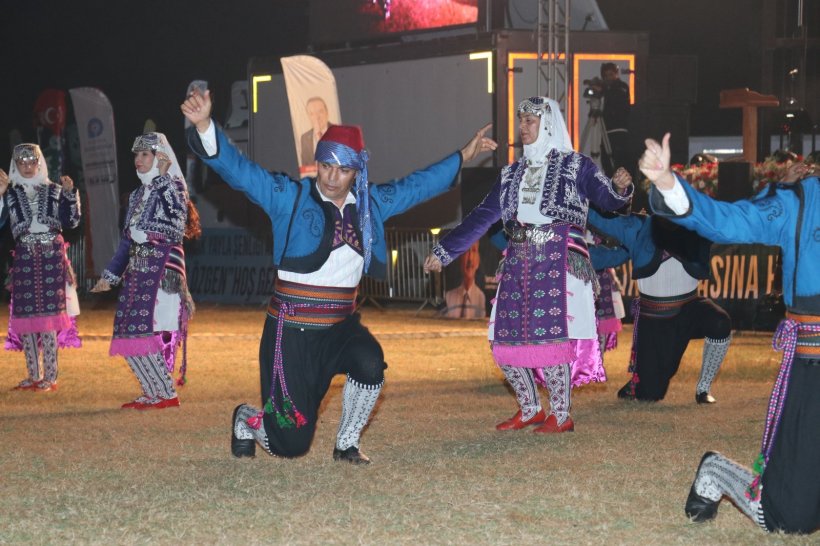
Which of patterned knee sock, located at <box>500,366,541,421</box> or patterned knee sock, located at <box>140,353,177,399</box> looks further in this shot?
patterned knee sock, located at <box>140,353,177,399</box>

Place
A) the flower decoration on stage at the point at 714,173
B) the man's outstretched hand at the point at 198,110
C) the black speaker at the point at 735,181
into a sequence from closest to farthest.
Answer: the man's outstretched hand at the point at 198,110 → the black speaker at the point at 735,181 → the flower decoration on stage at the point at 714,173

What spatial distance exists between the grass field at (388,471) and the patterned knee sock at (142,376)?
0.74 feet

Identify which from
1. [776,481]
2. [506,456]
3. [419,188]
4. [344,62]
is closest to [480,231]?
[419,188]

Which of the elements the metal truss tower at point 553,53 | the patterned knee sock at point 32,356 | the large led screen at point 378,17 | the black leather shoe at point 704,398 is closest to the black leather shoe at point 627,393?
the black leather shoe at point 704,398

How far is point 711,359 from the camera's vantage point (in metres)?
8.20

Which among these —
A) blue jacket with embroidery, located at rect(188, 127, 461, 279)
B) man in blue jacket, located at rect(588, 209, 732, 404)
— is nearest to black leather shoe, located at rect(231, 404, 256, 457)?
blue jacket with embroidery, located at rect(188, 127, 461, 279)

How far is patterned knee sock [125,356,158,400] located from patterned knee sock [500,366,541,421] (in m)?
2.37

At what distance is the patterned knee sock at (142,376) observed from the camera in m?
7.83

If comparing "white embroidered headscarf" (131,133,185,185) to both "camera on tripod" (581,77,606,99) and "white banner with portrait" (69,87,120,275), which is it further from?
"camera on tripod" (581,77,606,99)

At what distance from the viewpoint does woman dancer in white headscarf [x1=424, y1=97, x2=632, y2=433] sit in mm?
6625

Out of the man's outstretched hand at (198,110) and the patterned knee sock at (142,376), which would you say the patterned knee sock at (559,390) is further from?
the patterned knee sock at (142,376)

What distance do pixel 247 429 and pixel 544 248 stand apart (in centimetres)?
190

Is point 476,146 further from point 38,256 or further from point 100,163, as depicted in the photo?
point 100,163

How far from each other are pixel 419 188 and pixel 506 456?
1385 mm
